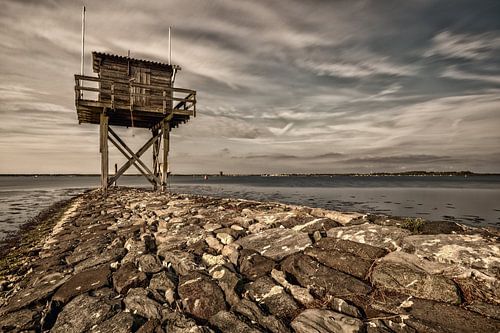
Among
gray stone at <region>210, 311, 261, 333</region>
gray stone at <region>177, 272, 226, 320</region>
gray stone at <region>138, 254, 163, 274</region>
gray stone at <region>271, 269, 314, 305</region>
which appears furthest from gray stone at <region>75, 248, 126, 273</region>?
gray stone at <region>271, 269, 314, 305</region>

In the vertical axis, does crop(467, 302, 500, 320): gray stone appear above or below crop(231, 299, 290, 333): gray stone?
above

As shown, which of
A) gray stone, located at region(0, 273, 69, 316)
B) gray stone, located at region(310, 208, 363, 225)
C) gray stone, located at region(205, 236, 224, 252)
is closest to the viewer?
gray stone, located at region(0, 273, 69, 316)

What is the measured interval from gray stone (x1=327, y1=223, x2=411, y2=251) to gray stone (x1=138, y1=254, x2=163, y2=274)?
9.21ft

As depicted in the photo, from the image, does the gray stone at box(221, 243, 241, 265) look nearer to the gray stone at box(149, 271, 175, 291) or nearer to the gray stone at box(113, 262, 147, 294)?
the gray stone at box(149, 271, 175, 291)

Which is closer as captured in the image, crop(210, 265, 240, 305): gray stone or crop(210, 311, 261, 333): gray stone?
crop(210, 311, 261, 333): gray stone

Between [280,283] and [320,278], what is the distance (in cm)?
50

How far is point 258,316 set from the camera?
110 inches

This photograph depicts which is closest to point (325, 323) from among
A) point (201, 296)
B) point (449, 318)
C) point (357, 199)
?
point (449, 318)

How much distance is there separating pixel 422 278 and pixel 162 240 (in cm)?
443

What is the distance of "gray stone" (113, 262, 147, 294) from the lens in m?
3.54

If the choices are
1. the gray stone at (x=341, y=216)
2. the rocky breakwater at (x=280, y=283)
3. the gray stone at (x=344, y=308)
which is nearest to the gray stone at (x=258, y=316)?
the rocky breakwater at (x=280, y=283)

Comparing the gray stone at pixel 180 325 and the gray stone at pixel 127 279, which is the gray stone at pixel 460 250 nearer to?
the gray stone at pixel 180 325

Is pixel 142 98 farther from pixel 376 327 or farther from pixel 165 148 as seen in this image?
pixel 376 327

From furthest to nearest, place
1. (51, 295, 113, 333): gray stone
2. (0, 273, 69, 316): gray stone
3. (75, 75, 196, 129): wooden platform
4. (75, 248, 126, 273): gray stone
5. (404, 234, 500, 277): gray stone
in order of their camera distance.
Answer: (75, 75, 196, 129): wooden platform
(75, 248, 126, 273): gray stone
(0, 273, 69, 316): gray stone
(404, 234, 500, 277): gray stone
(51, 295, 113, 333): gray stone
